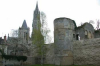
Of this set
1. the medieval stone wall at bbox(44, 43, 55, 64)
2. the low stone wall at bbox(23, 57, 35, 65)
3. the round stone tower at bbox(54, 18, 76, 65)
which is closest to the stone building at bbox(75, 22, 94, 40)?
the round stone tower at bbox(54, 18, 76, 65)

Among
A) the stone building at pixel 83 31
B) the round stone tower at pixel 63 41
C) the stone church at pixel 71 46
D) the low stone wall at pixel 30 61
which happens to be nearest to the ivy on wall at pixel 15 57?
the low stone wall at pixel 30 61

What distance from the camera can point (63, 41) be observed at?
79.3 ft

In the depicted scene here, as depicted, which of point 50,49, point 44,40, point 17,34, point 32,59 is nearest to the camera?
point 44,40

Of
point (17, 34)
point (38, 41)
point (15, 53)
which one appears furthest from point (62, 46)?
point (17, 34)

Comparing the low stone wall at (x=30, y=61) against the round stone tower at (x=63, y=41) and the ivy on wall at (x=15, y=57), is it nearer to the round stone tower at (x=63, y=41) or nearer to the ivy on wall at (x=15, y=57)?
the ivy on wall at (x=15, y=57)

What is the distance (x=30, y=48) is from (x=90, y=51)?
607 inches

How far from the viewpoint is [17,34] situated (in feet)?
165

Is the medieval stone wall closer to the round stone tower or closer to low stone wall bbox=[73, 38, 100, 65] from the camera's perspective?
the round stone tower

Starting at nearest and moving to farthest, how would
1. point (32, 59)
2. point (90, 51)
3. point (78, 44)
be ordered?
point (90, 51)
point (78, 44)
point (32, 59)

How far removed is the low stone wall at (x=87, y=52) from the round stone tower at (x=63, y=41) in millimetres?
1038

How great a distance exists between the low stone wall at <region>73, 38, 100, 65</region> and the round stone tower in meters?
1.04

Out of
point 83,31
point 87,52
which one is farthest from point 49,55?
point 87,52

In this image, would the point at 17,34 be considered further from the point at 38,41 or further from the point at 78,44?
the point at 78,44

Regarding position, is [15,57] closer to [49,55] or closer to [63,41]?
[49,55]
